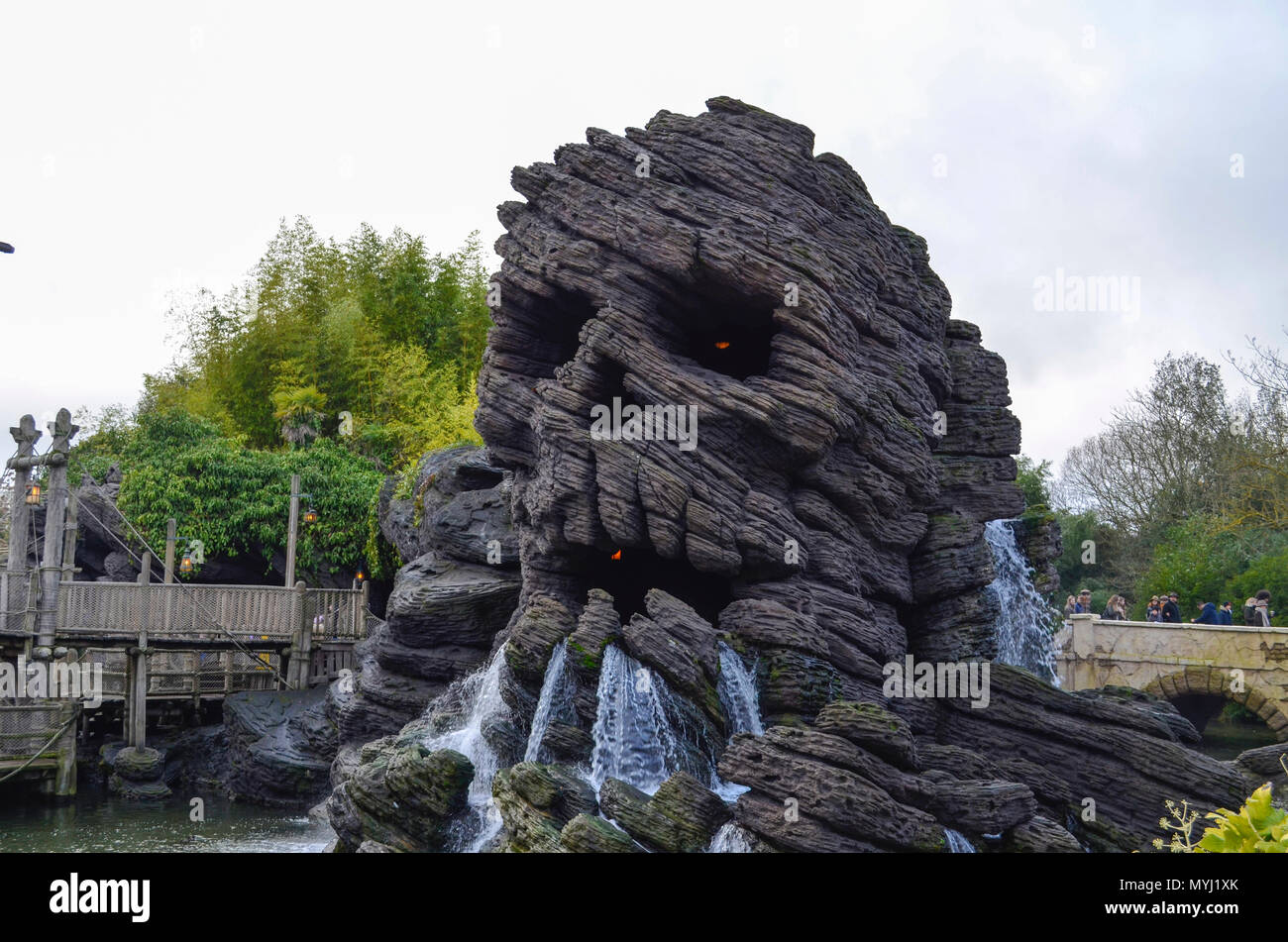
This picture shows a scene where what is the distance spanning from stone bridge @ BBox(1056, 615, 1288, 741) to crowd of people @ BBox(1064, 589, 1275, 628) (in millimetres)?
428

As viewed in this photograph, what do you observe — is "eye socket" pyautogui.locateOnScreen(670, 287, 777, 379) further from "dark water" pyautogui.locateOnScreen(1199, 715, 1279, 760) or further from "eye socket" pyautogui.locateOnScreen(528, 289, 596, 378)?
"dark water" pyautogui.locateOnScreen(1199, 715, 1279, 760)

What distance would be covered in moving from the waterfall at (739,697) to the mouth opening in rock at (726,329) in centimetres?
468

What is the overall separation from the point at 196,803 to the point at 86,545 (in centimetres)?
1465

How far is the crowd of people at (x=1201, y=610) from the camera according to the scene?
2694 centimetres

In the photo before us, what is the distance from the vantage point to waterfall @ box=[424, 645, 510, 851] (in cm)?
1401

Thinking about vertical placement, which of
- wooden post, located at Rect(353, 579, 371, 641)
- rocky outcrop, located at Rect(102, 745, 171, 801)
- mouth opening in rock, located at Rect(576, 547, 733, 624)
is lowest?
rocky outcrop, located at Rect(102, 745, 171, 801)

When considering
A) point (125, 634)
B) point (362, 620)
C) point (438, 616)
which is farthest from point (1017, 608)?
point (125, 634)

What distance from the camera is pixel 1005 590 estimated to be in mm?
19609

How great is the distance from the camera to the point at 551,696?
51.0 ft

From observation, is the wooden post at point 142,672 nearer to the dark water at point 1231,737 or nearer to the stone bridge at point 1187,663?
the stone bridge at point 1187,663

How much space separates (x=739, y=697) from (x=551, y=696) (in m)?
2.61

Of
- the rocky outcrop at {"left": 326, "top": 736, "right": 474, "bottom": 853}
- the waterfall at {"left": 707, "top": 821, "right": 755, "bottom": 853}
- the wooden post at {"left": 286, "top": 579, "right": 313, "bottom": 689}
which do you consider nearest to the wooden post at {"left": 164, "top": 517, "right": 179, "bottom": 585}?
the wooden post at {"left": 286, "top": 579, "right": 313, "bottom": 689}

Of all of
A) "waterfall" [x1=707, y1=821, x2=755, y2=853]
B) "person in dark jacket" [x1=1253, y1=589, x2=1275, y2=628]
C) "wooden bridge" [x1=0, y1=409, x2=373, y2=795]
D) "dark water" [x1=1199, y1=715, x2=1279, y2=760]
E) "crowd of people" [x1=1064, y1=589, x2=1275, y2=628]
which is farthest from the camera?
"dark water" [x1=1199, y1=715, x2=1279, y2=760]

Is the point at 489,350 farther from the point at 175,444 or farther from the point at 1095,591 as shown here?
the point at 1095,591
